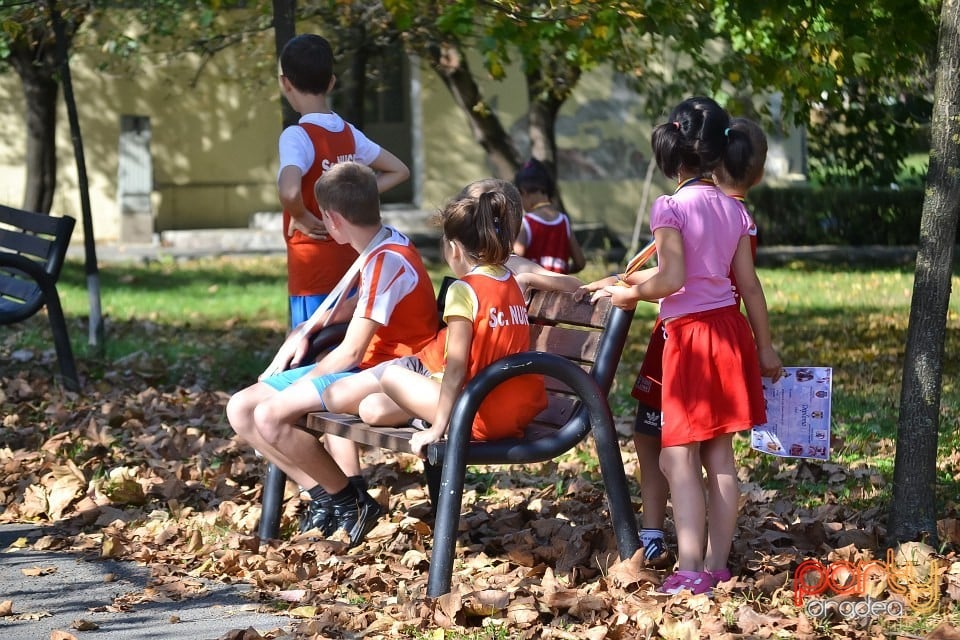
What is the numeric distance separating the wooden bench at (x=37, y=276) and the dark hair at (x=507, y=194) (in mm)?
3406

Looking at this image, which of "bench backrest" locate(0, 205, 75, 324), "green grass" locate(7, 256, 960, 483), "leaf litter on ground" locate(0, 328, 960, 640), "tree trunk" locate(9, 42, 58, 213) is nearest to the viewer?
"leaf litter on ground" locate(0, 328, 960, 640)

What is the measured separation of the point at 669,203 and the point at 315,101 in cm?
201

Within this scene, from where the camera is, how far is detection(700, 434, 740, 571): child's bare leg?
13.0 ft

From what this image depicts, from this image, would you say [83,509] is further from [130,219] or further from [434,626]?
[130,219]

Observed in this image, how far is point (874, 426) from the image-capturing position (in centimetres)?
666

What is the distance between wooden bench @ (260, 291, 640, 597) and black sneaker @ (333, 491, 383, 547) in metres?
0.45

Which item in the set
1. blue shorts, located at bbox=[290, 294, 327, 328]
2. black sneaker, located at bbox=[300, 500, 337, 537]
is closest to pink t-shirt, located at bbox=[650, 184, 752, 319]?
black sneaker, located at bbox=[300, 500, 337, 537]

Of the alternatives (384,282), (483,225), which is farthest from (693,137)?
(384,282)

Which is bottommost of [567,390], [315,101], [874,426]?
[874,426]

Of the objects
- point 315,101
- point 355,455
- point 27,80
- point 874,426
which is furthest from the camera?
point 27,80

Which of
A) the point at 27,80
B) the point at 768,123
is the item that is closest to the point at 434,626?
the point at 768,123

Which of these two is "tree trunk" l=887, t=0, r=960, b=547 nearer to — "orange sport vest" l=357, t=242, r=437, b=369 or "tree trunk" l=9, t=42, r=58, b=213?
"orange sport vest" l=357, t=242, r=437, b=369

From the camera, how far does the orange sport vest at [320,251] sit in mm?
5402

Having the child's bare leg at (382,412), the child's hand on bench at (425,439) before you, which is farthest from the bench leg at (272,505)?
the child's hand on bench at (425,439)
